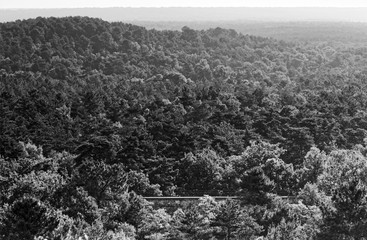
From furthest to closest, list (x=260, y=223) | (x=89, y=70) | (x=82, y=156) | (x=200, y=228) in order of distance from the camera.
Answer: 1. (x=89, y=70)
2. (x=82, y=156)
3. (x=260, y=223)
4. (x=200, y=228)

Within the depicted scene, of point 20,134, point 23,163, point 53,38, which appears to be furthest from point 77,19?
point 23,163

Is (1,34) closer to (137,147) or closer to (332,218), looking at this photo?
(137,147)

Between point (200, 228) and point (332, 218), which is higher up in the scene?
point (332, 218)

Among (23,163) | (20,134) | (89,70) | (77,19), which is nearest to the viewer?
(23,163)

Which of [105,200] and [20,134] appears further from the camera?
[20,134]

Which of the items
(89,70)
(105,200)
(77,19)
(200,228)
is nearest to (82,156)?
(105,200)

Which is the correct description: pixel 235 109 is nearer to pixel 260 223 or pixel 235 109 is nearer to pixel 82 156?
pixel 82 156
